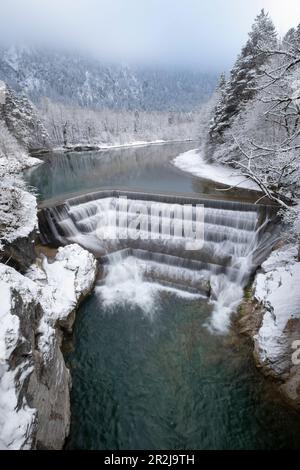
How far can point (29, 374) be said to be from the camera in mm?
6125

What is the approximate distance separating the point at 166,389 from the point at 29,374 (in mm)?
4991

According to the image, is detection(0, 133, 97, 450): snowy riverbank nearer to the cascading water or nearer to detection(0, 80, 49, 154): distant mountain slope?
the cascading water

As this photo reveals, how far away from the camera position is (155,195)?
19.1 metres

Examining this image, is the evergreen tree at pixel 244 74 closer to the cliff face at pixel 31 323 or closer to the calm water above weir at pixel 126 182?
the calm water above weir at pixel 126 182

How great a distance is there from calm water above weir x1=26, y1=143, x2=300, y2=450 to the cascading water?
3.4 inches

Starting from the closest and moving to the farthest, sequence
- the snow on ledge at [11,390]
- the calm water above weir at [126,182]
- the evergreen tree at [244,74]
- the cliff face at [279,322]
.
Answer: the snow on ledge at [11,390] → the cliff face at [279,322] → the calm water above weir at [126,182] → the evergreen tree at [244,74]

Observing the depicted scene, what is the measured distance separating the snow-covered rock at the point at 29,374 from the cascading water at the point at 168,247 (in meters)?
4.98

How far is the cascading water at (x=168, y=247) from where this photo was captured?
44.4ft

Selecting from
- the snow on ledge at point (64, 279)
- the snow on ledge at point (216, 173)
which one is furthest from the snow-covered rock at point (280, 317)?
the snow on ledge at point (216, 173)

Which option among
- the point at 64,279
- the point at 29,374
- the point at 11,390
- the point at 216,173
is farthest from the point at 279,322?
the point at 216,173

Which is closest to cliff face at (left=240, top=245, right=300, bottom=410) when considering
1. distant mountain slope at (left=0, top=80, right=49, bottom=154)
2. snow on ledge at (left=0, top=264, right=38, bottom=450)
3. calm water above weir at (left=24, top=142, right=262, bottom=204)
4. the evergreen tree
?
snow on ledge at (left=0, top=264, right=38, bottom=450)

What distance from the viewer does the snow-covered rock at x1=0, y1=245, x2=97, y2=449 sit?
5254mm
